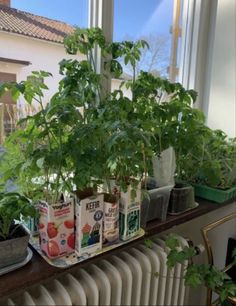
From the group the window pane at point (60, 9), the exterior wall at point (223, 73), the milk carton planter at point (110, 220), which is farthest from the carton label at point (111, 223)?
the exterior wall at point (223, 73)

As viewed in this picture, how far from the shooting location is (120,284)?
1.11 meters

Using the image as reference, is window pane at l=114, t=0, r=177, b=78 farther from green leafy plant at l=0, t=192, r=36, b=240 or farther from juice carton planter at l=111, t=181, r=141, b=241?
green leafy plant at l=0, t=192, r=36, b=240

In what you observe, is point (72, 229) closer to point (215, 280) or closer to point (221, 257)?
point (215, 280)

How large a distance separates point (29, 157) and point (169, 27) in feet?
4.03

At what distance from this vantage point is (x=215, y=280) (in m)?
1.09

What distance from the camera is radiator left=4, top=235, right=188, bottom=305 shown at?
98 cm

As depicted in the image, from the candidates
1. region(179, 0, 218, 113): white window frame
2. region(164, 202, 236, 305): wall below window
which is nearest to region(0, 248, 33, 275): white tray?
region(164, 202, 236, 305): wall below window

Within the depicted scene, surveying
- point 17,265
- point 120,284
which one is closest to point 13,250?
point 17,265

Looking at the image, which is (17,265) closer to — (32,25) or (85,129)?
(85,129)

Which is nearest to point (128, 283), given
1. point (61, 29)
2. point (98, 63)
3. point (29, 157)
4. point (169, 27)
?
point (29, 157)

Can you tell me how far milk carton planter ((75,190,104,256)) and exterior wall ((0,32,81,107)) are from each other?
0.50m

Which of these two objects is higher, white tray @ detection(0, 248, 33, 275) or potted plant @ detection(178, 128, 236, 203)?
potted plant @ detection(178, 128, 236, 203)

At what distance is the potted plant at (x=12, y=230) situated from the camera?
83cm

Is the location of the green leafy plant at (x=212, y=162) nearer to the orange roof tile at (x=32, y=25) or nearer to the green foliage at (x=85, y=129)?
the green foliage at (x=85, y=129)
